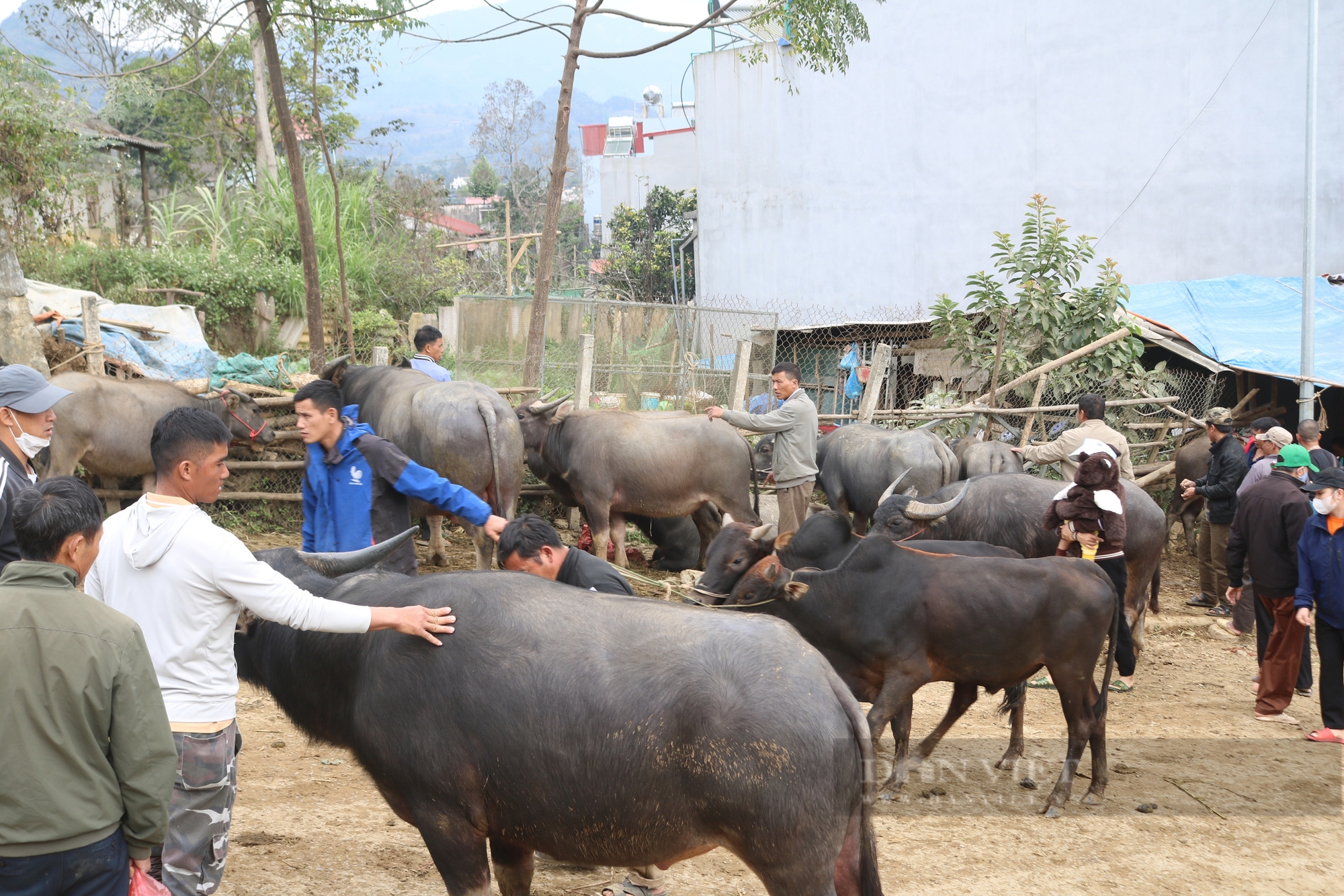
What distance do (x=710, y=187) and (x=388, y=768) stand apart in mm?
18115

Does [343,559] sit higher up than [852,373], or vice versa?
[852,373]

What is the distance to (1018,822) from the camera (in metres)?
5.06

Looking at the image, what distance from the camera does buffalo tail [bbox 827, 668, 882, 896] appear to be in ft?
9.81

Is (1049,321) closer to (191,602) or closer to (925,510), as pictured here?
(925,510)

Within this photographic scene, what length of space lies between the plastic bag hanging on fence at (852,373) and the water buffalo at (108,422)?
28.1 ft

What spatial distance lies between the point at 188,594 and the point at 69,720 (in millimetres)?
595

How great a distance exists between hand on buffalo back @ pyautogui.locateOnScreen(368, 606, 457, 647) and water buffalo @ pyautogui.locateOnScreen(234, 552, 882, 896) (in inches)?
2.0

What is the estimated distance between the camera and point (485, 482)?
320 inches

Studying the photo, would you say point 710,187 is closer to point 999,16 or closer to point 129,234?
point 999,16

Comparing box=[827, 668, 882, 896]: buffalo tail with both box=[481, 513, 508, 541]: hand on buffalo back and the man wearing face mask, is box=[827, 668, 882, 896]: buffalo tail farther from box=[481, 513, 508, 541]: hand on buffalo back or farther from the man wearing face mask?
the man wearing face mask

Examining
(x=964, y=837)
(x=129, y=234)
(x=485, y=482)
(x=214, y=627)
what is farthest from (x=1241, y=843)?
(x=129, y=234)

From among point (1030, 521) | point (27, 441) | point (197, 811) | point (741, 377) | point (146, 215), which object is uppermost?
point (146, 215)

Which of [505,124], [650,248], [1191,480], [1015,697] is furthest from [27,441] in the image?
[505,124]

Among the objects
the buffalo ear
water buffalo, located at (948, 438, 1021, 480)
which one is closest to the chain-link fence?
water buffalo, located at (948, 438, 1021, 480)
